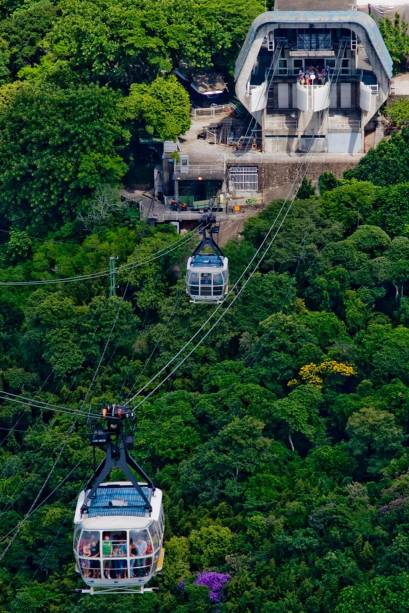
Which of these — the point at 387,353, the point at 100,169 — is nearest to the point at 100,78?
the point at 100,169

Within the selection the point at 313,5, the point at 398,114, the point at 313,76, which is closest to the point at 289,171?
the point at 313,76

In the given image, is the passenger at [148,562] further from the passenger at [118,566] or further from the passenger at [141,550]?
the passenger at [118,566]

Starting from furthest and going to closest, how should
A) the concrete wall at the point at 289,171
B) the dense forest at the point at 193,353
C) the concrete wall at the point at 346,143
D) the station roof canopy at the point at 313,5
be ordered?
the station roof canopy at the point at 313,5, the concrete wall at the point at 346,143, the concrete wall at the point at 289,171, the dense forest at the point at 193,353

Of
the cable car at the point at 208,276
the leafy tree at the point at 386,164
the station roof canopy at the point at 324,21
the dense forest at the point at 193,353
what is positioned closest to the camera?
the dense forest at the point at 193,353

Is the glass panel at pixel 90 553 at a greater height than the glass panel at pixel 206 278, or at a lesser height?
lesser

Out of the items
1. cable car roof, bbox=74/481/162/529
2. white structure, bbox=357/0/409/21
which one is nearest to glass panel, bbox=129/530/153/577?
cable car roof, bbox=74/481/162/529

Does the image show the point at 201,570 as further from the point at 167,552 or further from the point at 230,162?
the point at 230,162

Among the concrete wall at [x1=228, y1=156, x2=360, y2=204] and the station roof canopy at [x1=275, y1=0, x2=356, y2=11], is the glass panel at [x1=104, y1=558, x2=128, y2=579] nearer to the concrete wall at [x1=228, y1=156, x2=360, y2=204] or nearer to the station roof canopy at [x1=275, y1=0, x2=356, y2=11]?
the concrete wall at [x1=228, y1=156, x2=360, y2=204]

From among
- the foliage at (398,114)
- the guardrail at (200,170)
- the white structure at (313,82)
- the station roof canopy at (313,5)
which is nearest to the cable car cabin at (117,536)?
the guardrail at (200,170)
